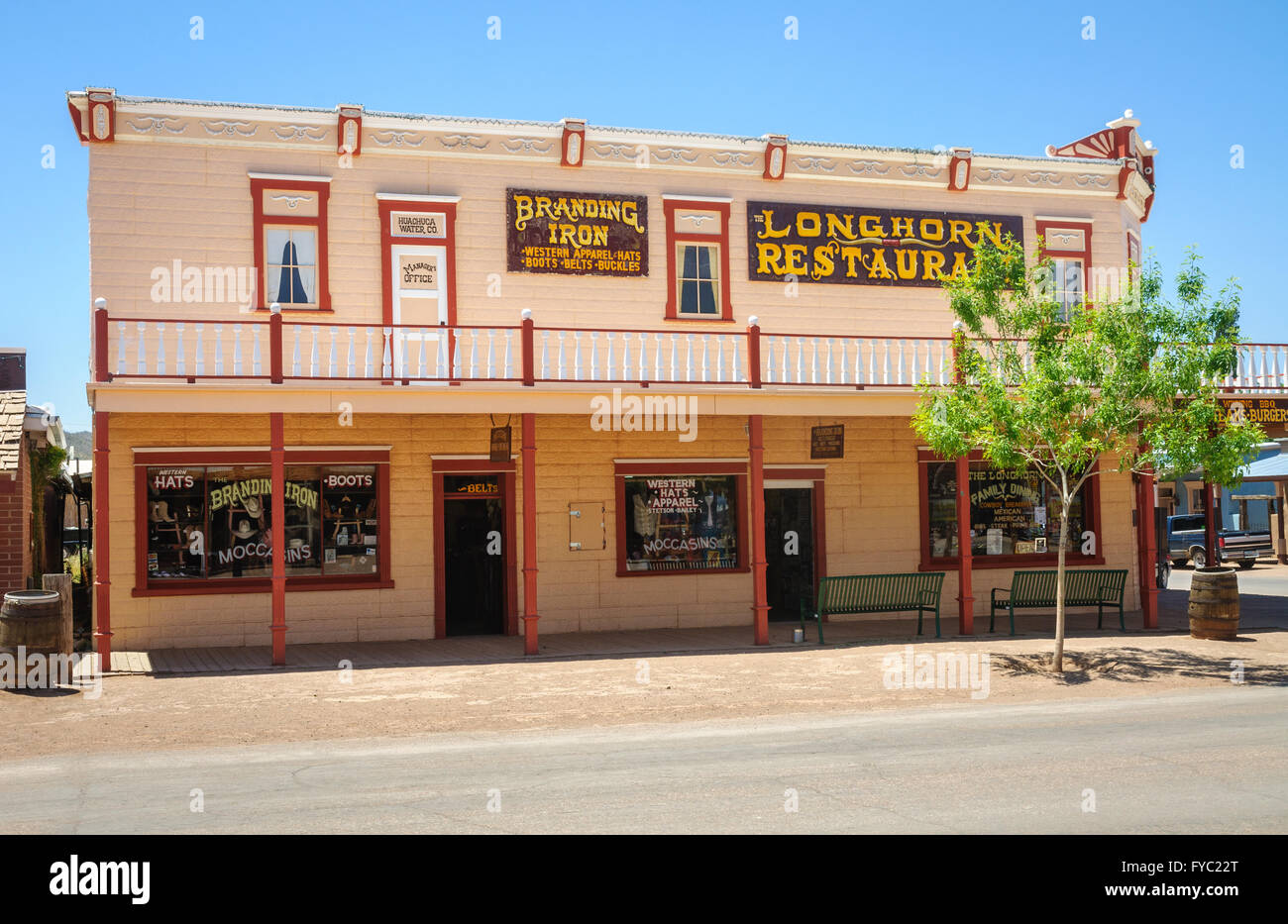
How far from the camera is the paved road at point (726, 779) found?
6852mm

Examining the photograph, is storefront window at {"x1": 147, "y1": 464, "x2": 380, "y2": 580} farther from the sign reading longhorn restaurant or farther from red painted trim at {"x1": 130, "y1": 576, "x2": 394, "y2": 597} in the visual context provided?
the sign reading longhorn restaurant

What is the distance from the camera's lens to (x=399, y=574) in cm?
1669

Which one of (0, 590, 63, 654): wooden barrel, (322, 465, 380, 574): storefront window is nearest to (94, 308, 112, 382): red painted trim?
(0, 590, 63, 654): wooden barrel

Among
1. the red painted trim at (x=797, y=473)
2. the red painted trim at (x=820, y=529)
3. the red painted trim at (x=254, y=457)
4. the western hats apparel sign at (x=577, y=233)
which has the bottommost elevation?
the red painted trim at (x=820, y=529)

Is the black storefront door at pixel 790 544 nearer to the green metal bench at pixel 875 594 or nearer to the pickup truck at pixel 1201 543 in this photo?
the green metal bench at pixel 875 594

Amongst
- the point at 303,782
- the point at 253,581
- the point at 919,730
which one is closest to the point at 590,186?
the point at 253,581

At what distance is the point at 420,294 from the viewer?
16.7m

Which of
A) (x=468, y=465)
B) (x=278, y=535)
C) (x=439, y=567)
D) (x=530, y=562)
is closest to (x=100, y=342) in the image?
(x=278, y=535)

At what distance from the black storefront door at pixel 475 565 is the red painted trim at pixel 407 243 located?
2803mm

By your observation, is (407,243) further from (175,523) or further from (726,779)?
(726,779)

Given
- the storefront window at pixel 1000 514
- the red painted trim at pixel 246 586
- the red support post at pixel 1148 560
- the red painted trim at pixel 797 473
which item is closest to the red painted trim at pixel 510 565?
the red painted trim at pixel 246 586

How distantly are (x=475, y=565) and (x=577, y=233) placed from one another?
5.13 meters

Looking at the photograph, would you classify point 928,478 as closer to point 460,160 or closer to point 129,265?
point 460,160

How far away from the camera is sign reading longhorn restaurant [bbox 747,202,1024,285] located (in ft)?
59.6
